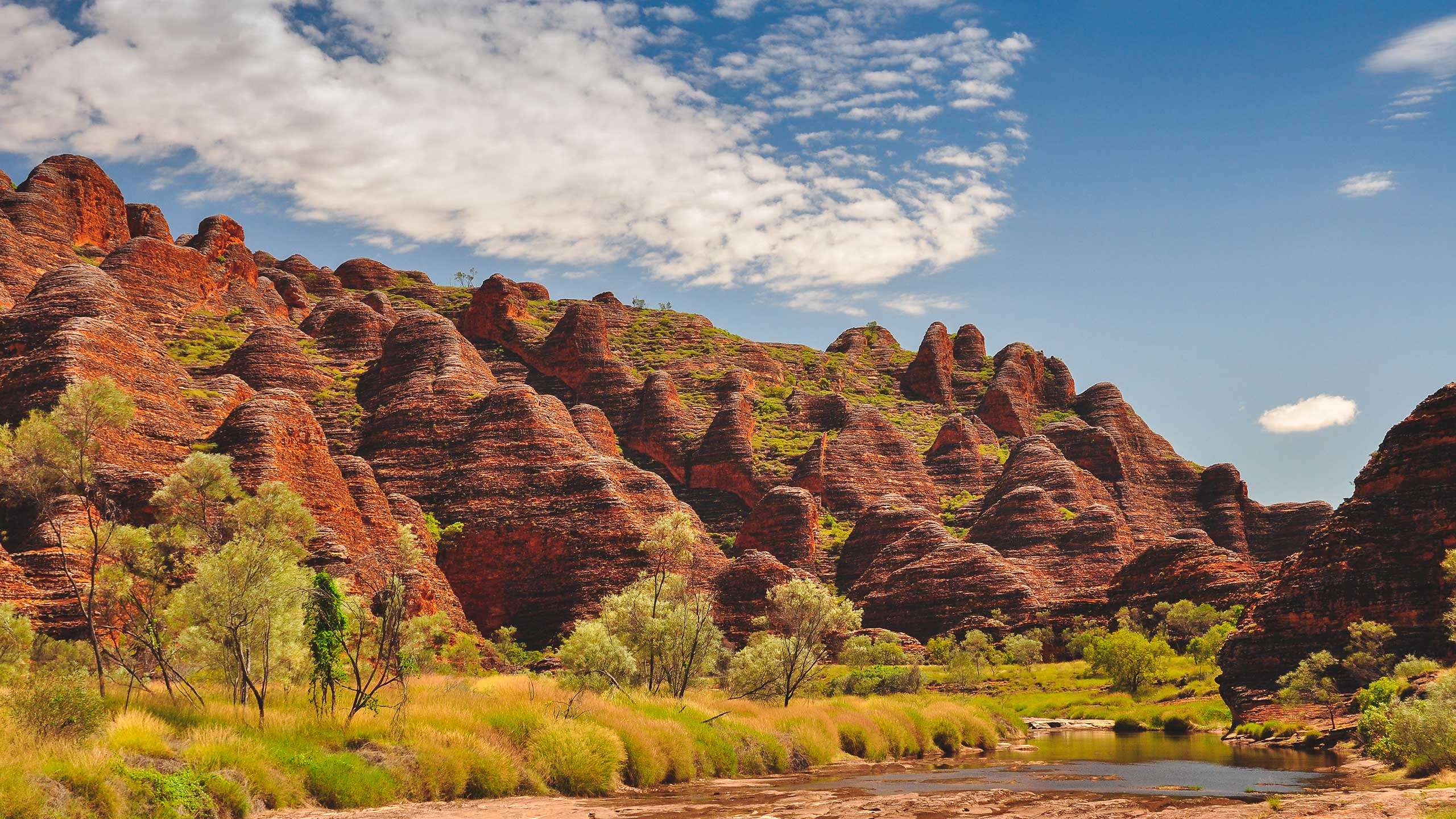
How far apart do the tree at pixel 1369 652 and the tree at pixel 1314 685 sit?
88 centimetres

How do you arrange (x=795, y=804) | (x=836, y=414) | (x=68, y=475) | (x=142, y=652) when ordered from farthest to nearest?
(x=836, y=414)
(x=142, y=652)
(x=68, y=475)
(x=795, y=804)

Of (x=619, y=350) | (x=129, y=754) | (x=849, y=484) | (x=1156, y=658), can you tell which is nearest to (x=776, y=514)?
(x=849, y=484)

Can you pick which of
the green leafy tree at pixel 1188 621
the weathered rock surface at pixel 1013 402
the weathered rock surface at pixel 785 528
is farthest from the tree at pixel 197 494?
the weathered rock surface at pixel 1013 402

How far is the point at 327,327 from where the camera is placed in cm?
12638

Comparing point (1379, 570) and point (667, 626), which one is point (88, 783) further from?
point (1379, 570)

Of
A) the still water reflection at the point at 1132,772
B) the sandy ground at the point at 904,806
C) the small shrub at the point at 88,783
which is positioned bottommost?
the still water reflection at the point at 1132,772

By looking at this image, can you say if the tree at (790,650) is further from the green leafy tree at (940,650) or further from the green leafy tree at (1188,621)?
the green leafy tree at (1188,621)

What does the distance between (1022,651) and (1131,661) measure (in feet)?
48.9

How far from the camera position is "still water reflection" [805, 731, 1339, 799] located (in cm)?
3097

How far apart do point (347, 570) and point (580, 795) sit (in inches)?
1106

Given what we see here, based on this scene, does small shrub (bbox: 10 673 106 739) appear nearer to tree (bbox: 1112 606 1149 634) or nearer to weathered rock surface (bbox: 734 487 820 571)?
tree (bbox: 1112 606 1149 634)

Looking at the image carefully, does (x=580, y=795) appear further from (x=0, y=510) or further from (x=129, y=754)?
(x=0, y=510)

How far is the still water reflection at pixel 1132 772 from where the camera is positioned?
30969 mm

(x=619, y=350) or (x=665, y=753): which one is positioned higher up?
(x=619, y=350)
